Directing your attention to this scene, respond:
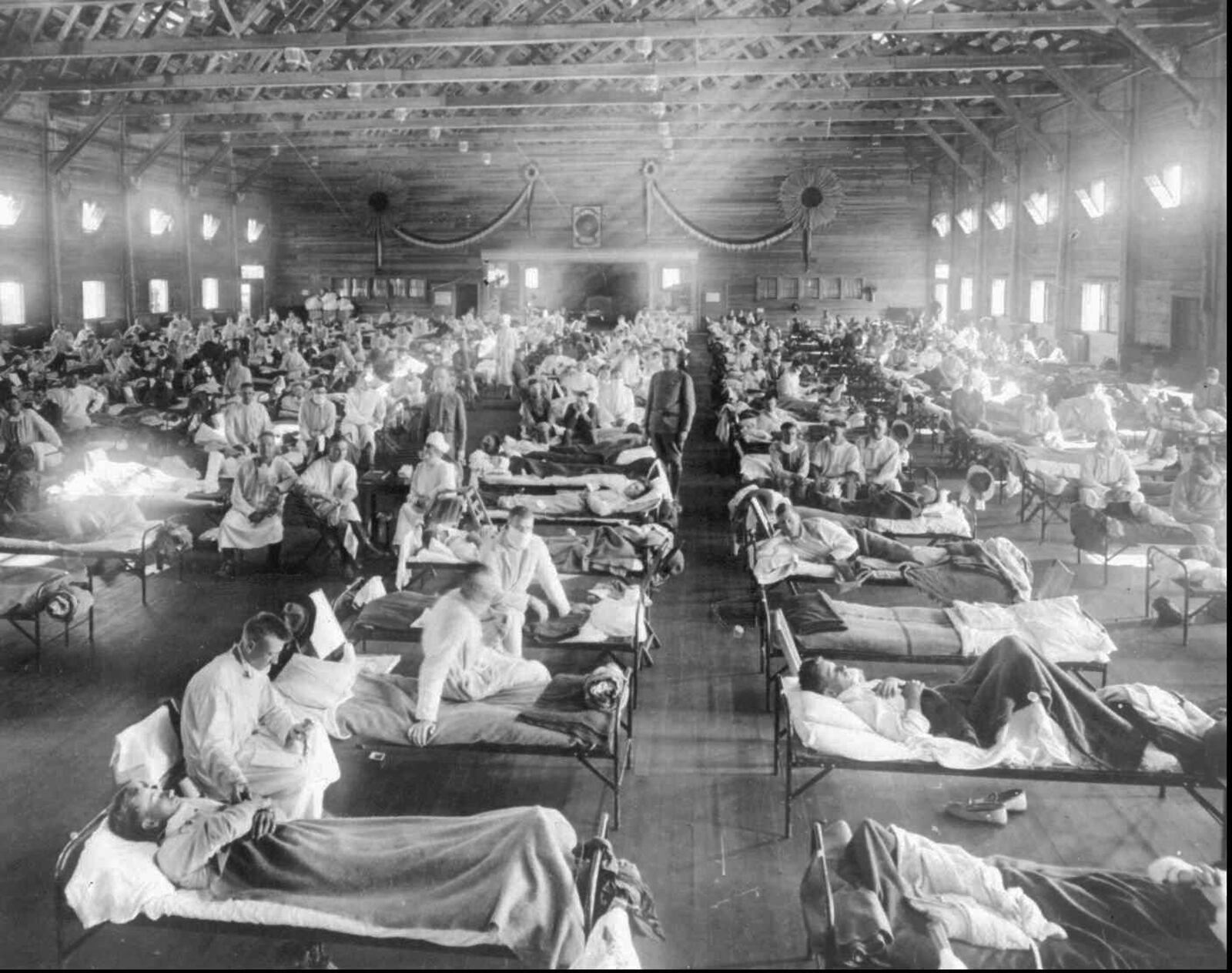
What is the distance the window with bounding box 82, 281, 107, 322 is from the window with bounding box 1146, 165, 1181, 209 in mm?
20426

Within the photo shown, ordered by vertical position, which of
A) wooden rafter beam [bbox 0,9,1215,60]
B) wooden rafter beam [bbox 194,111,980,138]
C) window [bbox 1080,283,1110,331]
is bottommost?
window [bbox 1080,283,1110,331]

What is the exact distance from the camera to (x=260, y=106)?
21.6 metres

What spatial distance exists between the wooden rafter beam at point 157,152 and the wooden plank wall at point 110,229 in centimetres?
32

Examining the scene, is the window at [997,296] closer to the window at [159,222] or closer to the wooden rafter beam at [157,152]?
the wooden rafter beam at [157,152]

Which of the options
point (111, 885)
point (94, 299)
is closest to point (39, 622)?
point (111, 885)

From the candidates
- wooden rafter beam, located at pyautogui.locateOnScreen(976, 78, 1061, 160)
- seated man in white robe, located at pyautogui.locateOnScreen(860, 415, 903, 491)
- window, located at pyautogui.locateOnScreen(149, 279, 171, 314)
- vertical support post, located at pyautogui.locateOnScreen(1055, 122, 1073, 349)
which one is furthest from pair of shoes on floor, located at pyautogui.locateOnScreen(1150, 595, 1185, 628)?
window, located at pyautogui.locateOnScreen(149, 279, 171, 314)

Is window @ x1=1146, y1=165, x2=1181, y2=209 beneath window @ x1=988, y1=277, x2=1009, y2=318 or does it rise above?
above

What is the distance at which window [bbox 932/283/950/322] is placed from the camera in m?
30.2

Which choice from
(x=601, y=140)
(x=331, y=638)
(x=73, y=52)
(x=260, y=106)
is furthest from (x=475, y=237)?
(x=331, y=638)

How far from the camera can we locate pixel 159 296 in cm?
2709

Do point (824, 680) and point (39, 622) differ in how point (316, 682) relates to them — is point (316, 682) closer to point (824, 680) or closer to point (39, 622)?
point (824, 680)

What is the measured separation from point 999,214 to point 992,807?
77.2 ft

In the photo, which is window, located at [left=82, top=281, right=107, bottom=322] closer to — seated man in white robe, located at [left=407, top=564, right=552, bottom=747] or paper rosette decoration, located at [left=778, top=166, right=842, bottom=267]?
paper rosette decoration, located at [left=778, top=166, right=842, bottom=267]

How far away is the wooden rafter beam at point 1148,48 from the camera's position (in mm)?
14648
